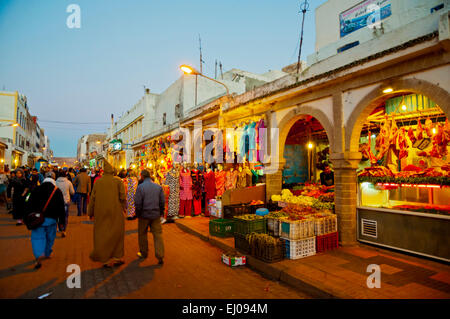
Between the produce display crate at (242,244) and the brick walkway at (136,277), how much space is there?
51cm

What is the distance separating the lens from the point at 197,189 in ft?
37.4

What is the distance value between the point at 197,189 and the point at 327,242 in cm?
620

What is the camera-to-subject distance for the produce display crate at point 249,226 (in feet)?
21.2

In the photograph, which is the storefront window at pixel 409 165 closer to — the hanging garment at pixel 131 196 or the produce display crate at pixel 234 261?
the produce display crate at pixel 234 261

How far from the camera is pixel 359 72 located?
6371 mm

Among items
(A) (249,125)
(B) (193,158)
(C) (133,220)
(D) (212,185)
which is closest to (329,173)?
(A) (249,125)

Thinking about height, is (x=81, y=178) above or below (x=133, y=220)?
above

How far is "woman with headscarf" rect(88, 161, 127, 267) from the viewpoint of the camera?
534 centimetres

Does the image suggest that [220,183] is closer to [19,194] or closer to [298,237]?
[298,237]

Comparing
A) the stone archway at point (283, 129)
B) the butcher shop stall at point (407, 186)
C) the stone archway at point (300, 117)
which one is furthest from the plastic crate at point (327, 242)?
the stone archway at point (283, 129)

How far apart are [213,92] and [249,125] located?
42.0 feet

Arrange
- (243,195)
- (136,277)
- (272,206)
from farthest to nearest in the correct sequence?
(243,195) < (272,206) < (136,277)

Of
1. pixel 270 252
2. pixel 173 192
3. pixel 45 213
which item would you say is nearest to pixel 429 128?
pixel 270 252
